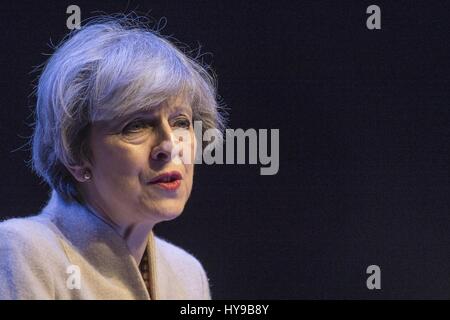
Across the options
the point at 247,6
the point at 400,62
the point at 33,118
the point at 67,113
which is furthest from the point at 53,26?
the point at 400,62

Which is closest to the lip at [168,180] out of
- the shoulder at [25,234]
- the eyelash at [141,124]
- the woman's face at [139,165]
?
the woman's face at [139,165]

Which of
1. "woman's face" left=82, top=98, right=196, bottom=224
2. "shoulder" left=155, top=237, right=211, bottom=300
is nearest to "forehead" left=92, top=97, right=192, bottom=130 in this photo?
"woman's face" left=82, top=98, right=196, bottom=224

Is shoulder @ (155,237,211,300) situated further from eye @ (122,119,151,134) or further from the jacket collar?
eye @ (122,119,151,134)

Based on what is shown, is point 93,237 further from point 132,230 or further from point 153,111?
point 153,111

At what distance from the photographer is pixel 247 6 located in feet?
5.44

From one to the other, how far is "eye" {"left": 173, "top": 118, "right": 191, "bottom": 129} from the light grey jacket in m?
0.24

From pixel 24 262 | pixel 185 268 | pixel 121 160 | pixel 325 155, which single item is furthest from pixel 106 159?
pixel 325 155

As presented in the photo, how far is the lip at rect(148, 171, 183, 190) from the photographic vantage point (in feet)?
4.39

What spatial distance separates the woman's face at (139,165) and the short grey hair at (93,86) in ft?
0.08

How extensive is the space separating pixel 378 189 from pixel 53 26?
0.87 metres

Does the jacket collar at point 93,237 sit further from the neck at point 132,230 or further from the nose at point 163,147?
the nose at point 163,147

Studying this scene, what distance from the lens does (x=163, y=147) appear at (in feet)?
4.37

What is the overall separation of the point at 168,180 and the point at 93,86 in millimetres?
230
